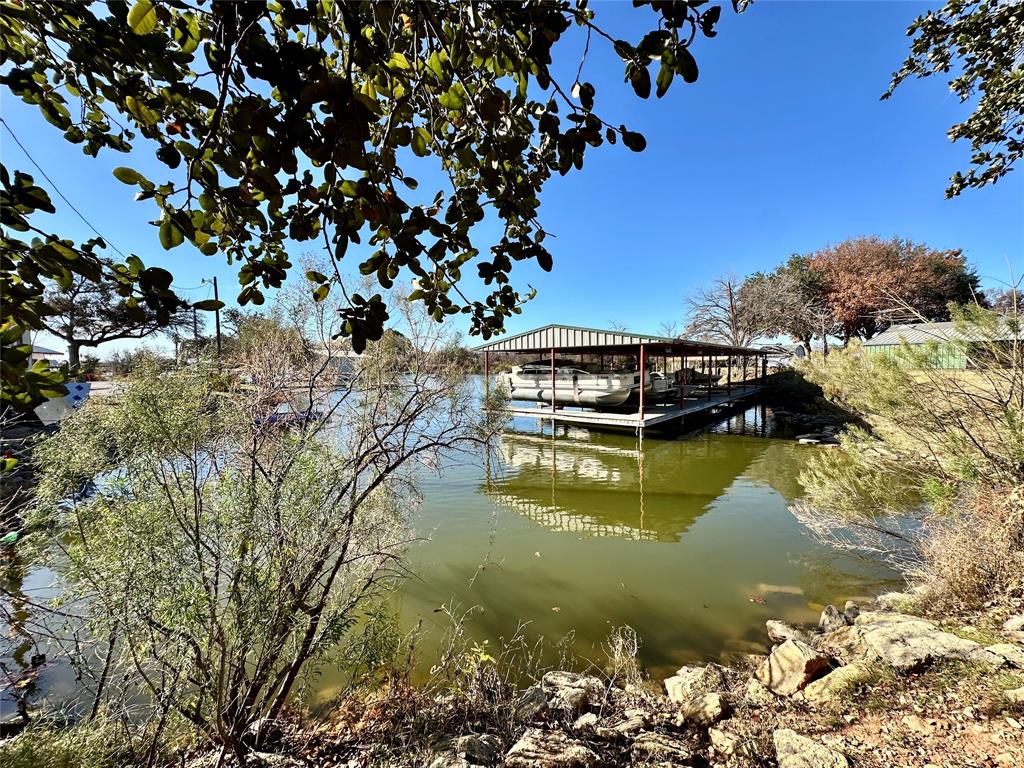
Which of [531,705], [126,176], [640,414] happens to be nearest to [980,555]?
[531,705]

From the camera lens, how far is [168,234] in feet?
2.48

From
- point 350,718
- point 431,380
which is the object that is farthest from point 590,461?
point 350,718

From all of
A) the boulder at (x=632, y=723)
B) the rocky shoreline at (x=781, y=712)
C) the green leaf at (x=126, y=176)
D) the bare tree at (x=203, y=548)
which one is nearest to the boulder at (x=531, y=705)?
the rocky shoreline at (x=781, y=712)

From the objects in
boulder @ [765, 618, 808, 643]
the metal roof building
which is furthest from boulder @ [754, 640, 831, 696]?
the metal roof building

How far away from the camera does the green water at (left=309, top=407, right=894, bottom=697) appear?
447 centimetres

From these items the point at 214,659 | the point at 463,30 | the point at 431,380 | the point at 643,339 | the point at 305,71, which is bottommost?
the point at 214,659

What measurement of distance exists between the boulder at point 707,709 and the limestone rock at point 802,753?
501 mm

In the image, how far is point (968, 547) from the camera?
3.75 metres

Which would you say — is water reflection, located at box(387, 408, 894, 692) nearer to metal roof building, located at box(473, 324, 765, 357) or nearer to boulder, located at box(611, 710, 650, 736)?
boulder, located at box(611, 710, 650, 736)

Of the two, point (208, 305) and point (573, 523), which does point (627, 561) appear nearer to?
point (573, 523)

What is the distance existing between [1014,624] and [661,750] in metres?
3.05

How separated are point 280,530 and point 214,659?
95 centimetres

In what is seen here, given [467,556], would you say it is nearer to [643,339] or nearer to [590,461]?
[590,461]

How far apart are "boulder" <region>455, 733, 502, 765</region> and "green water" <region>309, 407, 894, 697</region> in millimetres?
1711
